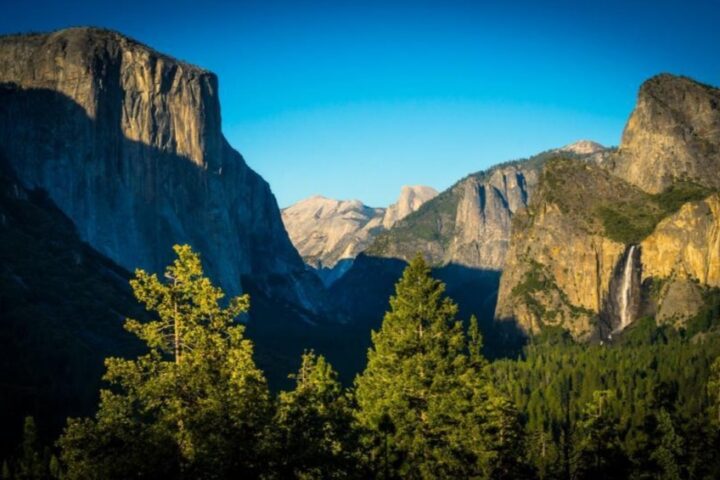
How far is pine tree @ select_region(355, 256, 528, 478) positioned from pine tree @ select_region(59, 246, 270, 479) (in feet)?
42.7

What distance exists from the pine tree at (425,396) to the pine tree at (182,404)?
513 inches

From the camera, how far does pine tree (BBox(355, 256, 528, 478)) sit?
125 feet

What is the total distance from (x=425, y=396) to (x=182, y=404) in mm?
16265

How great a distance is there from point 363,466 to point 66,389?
10203 cm

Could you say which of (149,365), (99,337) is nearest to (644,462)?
(149,365)

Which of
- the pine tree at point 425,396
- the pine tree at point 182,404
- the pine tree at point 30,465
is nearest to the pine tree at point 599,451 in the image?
the pine tree at point 425,396

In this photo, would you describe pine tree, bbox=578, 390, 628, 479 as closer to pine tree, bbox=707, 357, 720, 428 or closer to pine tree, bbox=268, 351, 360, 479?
pine tree, bbox=707, 357, 720, 428

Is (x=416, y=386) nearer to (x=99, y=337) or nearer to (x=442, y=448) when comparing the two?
(x=442, y=448)

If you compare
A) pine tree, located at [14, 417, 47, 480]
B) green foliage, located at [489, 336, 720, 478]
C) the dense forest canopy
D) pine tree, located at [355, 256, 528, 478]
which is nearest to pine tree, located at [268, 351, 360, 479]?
the dense forest canopy

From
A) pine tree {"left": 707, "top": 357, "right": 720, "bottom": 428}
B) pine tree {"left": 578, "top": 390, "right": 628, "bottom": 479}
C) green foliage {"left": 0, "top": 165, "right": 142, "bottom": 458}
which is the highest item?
green foliage {"left": 0, "top": 165, "right": 142, "bottom": 458}

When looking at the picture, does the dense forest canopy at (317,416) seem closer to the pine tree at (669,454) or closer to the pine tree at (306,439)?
the pine tree at (306,439)

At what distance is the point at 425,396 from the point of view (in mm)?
39000

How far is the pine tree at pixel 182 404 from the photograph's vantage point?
78.3ft

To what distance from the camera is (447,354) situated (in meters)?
39.7
